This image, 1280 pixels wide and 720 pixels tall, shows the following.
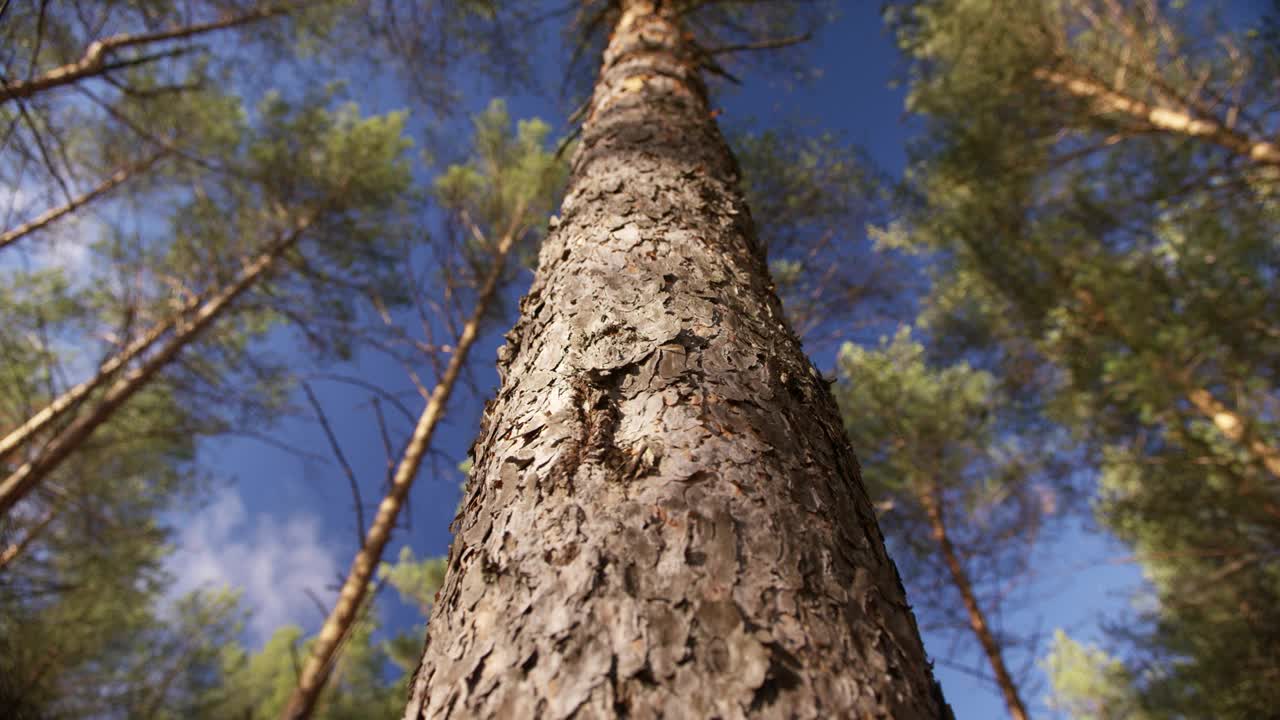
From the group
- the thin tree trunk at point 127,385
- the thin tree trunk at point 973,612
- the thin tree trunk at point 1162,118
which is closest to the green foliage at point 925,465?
the thin tree trunk at point 973,612

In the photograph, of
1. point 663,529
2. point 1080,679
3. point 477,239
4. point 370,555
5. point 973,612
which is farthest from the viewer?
point 1080,679

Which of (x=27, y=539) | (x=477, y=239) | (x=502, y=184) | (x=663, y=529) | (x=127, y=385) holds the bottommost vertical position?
(x=663, y=529)

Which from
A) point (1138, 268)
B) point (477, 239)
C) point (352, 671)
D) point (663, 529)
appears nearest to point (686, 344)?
point (663, 529)

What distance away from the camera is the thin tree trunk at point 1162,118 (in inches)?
224

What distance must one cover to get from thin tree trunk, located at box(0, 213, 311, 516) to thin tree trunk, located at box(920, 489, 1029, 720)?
267 inches

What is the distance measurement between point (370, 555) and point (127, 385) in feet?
12.9

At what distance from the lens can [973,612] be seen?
5.63 m

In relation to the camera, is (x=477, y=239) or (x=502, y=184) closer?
(x=477, y=239)

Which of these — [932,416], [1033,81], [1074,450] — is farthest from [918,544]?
[1033,81]

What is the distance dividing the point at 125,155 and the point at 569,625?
414 inches

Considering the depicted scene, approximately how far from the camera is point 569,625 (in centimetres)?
60

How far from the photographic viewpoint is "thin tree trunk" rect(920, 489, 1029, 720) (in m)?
5.07

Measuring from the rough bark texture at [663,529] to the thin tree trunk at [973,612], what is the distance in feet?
18.5

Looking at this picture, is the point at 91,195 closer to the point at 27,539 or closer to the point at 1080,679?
the point at 27,539
